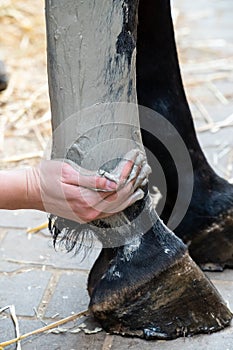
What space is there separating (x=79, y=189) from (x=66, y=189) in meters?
0.02

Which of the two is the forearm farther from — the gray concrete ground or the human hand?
the gray concrete ground

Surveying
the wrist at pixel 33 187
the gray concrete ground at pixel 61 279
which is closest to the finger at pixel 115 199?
the wrist at pixel 33 187

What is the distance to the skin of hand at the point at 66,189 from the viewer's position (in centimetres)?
150

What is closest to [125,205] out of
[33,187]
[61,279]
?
[33,187]

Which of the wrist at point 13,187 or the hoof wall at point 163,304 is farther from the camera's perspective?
the hoof wall at point 163,304

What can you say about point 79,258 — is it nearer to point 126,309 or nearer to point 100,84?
point 126,309

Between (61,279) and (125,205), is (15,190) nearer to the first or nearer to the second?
(125,205)

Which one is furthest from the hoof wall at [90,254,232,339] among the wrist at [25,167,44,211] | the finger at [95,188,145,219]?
the wrist at [25,167,44,211]

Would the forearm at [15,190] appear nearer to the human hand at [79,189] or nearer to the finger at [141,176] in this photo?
the human hand at [79,189]

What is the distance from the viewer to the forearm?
4.94ft

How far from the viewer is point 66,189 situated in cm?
149

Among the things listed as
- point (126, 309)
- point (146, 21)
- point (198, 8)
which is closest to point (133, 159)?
point (126, 309)

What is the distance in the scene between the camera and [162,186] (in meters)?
1.97

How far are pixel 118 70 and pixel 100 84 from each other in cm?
5
